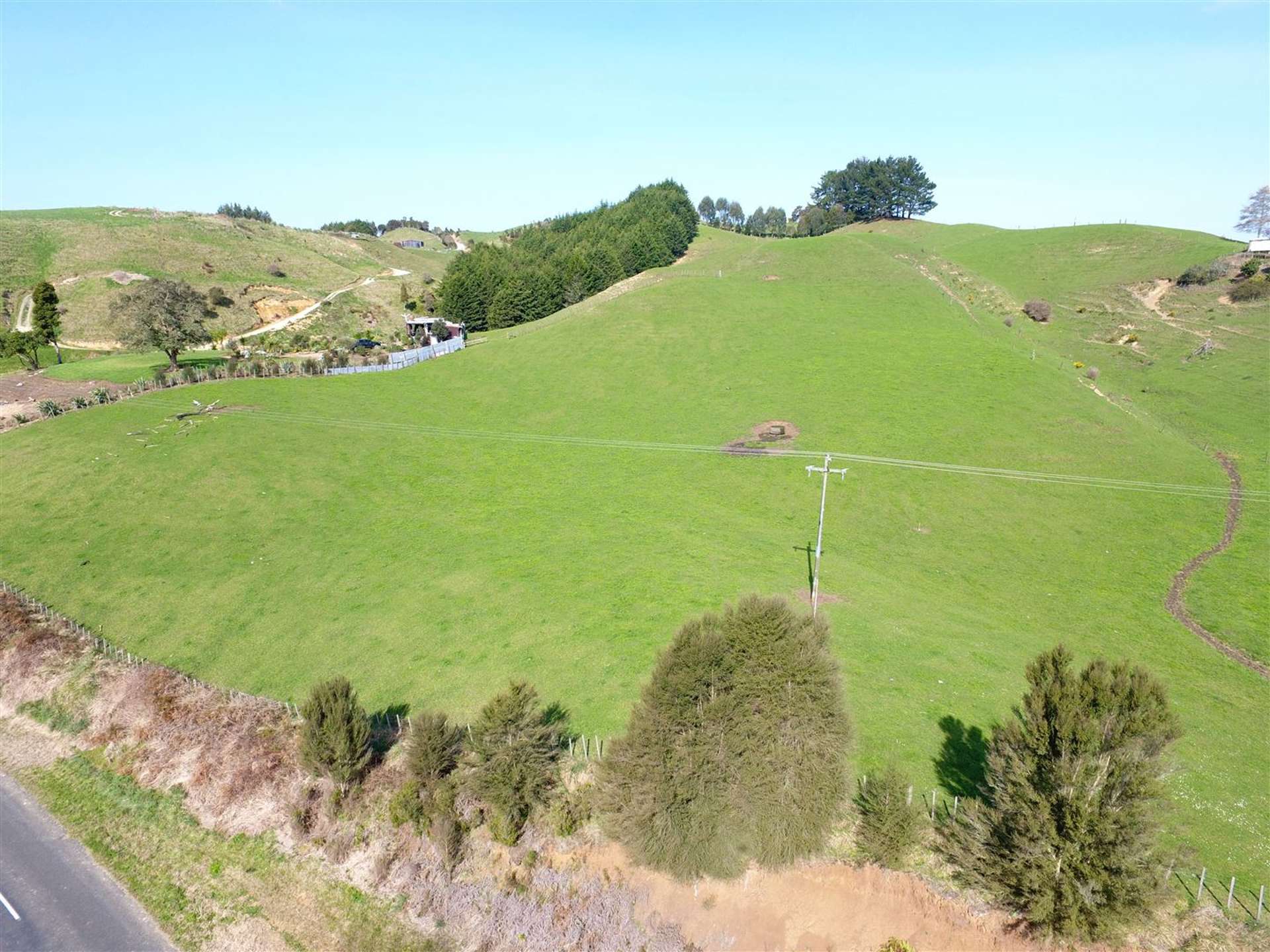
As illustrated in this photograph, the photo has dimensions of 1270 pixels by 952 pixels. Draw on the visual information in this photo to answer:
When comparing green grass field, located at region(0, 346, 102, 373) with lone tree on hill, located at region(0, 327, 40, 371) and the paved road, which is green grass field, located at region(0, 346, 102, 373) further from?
the paved road

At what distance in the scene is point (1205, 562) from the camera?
4559 centimetres

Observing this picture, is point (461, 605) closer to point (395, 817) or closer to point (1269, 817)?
point (395, 817)

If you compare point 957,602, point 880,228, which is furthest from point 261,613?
point 880,228

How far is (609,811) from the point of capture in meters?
23.7

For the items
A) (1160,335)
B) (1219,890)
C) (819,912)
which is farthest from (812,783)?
(1160,335)

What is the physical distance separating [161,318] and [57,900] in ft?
249

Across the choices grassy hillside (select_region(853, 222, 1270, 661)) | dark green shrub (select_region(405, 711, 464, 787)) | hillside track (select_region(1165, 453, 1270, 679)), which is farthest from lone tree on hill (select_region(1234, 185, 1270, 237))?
dark green shrub (select_region(405, 711, 464, 787))

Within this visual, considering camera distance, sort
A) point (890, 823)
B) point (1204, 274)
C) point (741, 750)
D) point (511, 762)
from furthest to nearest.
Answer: point (1204, 274)
point (511, 762)
point (890, 823)
point (741, 750)

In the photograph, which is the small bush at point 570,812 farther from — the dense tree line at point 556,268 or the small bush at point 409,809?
the dense tree line at point 556,268

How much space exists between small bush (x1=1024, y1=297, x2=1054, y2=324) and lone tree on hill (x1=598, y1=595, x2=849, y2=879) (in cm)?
11011

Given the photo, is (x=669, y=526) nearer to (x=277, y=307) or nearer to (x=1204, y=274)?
(x=1204, y=274)

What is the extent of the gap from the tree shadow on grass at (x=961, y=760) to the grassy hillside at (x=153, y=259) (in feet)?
418

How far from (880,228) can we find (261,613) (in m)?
196

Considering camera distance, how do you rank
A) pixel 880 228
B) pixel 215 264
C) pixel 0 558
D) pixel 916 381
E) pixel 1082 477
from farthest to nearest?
pixel 880 228, pixel 215 264, pixel 916 381, pixel 1082 477, pixel 0 558
